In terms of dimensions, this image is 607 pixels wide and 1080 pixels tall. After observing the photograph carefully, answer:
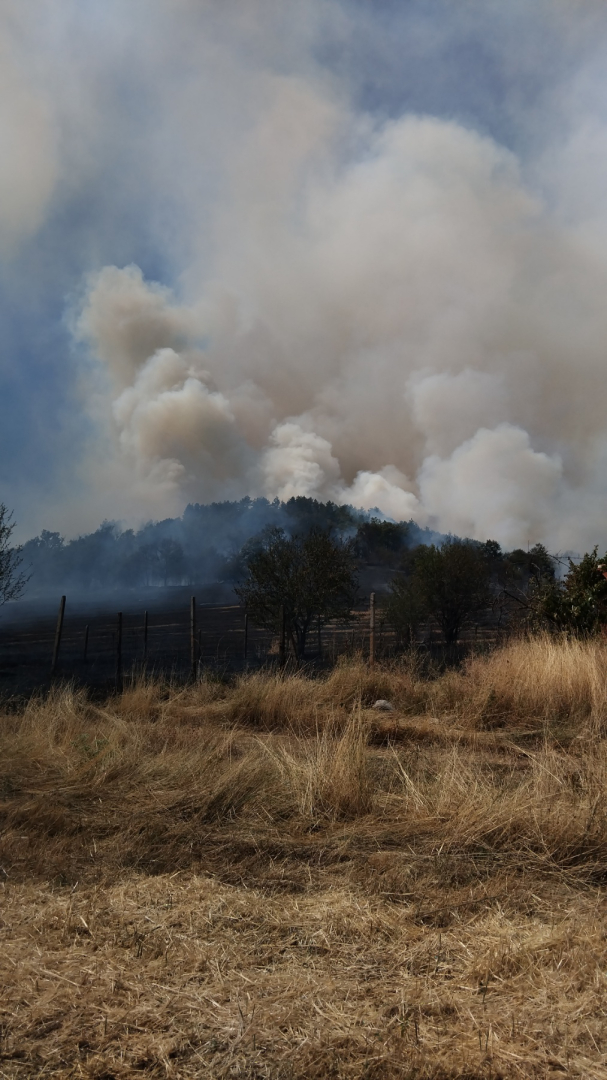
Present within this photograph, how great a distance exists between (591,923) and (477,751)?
4.11m

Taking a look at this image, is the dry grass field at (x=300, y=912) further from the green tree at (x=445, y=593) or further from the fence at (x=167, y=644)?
the green tree at (x=445, y=593)

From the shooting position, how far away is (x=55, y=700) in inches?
397

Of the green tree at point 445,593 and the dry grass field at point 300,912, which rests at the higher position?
the green tree at point 445,593

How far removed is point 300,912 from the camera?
334 centimetres

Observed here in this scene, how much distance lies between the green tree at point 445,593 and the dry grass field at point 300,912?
Answer: 20201mm

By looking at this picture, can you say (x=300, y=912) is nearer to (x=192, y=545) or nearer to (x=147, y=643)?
(x=147, y=643)

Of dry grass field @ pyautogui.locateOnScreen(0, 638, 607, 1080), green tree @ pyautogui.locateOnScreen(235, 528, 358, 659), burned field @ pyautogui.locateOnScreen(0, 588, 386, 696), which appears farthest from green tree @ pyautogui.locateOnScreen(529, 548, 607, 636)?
green tree @ pyautogui.locateOnScreen(235, 528, 358, 659)

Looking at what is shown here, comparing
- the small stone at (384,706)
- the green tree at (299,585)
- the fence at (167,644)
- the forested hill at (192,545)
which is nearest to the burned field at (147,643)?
the fence at (167,644)

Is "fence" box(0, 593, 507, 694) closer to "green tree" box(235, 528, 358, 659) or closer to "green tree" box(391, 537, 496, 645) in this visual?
"green tree" box(235, 528, 358, 659)

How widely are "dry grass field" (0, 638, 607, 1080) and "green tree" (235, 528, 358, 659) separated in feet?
50.9

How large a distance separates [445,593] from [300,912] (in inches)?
1008

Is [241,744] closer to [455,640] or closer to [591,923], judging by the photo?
[591,923]

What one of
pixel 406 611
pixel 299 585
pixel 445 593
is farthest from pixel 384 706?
pixel 445 593

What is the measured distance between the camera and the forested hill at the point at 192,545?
80.1 m
